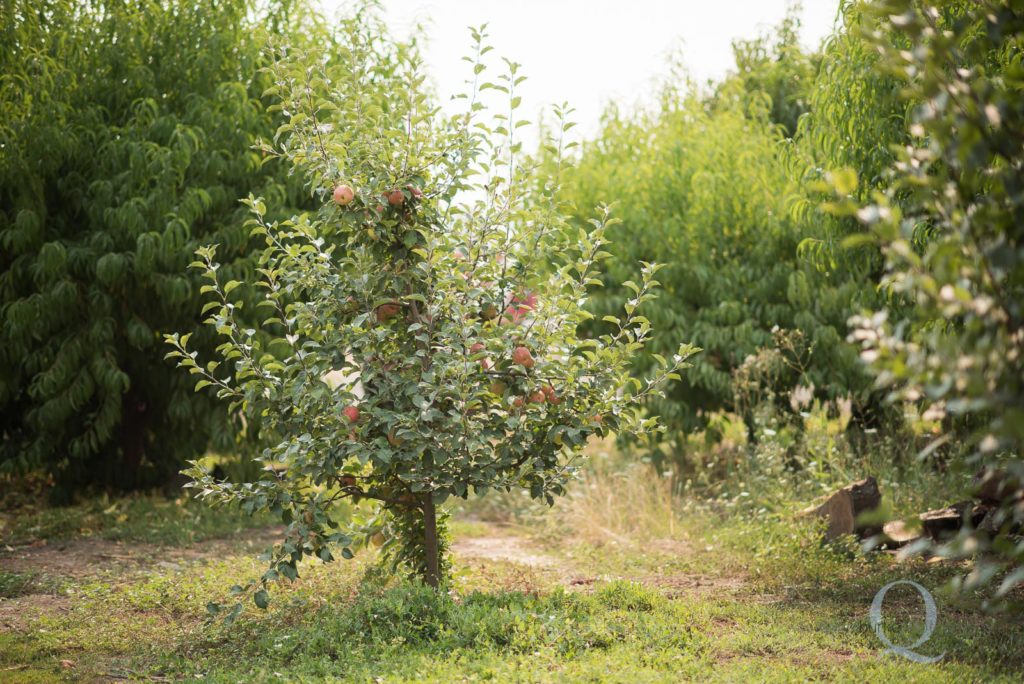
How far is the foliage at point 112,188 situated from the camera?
724 centimetres

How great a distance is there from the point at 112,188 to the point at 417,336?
4199 millimetres

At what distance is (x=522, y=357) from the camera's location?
448 centimetres

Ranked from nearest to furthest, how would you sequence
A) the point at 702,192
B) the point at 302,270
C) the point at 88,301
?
the point at 302,270, the point at 88,301, the point at 702,192

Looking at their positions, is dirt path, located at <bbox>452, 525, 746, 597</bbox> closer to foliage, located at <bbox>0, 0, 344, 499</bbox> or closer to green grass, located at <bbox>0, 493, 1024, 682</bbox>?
green grass, located at <bbox>0, 493, 1024, 682</bbox>

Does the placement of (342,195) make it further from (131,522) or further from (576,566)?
(131,522)

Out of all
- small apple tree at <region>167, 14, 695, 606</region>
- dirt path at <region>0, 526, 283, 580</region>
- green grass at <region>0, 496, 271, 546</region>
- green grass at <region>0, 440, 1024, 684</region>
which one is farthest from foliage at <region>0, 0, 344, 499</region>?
small apple tree at <region>167, 14, 695, 606</region>

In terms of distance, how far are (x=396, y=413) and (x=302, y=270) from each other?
0.95 m

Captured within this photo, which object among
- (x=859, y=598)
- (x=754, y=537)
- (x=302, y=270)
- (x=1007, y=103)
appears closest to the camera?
(x=1007, y=103)

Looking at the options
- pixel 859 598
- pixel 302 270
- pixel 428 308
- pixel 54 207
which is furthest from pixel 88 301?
pixel 859 598

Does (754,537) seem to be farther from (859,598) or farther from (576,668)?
(576,668)

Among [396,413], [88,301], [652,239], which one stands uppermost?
[652,239]

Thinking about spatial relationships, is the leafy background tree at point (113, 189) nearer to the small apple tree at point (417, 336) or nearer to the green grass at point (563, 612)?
the green grass at point (563, 612)

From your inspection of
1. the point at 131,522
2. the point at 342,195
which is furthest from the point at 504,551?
the point at 342,195

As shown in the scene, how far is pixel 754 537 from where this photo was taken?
253 inches
